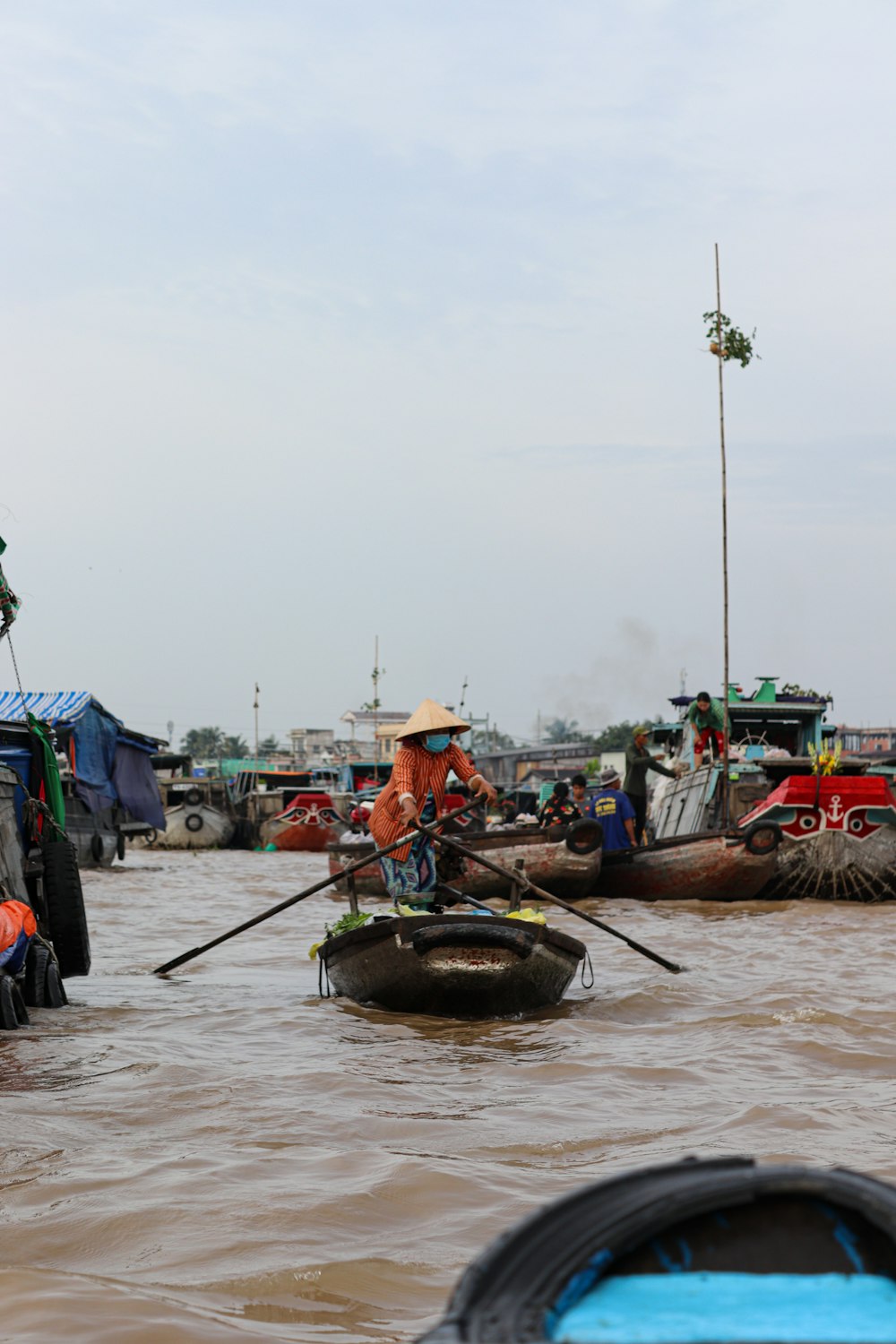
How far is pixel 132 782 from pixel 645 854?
12.3m

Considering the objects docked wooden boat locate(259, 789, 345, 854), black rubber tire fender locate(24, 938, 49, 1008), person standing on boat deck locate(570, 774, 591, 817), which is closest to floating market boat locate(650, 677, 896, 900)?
person standing on boat deck locate(570, 774, 591, 817)

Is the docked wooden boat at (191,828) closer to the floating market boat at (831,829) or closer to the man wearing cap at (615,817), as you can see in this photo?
the man wearing cap at (615,817)

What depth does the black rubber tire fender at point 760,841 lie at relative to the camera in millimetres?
14086

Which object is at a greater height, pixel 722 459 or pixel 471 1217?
pixel 722 459

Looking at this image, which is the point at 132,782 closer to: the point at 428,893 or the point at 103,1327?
the point at 428,893

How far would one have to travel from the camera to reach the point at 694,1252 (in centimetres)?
165

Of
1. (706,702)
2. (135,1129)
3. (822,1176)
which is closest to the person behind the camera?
(822,1176)

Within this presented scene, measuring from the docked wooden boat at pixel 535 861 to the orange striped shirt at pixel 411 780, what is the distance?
5742mm

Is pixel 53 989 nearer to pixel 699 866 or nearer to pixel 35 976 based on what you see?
pixel 35 976

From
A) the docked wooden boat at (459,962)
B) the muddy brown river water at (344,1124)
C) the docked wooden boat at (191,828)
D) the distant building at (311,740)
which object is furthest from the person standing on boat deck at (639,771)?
the distant building at (311,740)

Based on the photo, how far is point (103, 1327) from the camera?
9.72 ft

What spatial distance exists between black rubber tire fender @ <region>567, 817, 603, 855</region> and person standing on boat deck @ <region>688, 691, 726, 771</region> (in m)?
2.49

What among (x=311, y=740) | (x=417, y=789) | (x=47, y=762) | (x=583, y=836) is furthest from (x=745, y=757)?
(x=311, y=740)

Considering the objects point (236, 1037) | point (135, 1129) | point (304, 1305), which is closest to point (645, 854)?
point (236, 1037)
